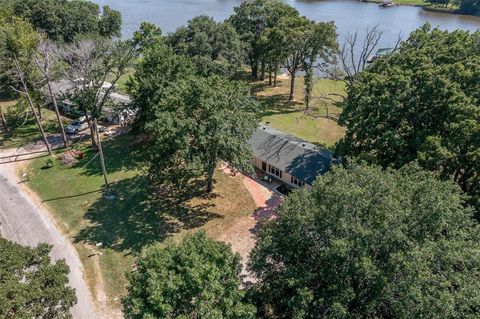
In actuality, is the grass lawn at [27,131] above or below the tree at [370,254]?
below

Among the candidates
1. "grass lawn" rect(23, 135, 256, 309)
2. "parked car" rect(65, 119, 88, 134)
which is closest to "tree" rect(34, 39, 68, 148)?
"parked car" rect(65, 119, 88, 134)

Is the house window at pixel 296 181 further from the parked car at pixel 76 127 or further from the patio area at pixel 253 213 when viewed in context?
the parked car at pixel 76 127

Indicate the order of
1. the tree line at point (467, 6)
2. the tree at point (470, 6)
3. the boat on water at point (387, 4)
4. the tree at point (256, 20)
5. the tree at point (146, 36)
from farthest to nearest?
the boat on water at point (387, 4), the tree line at point (467, 6), the tree at point (470, 6), the tree at point (256, 20), the tree at point (146, 36)

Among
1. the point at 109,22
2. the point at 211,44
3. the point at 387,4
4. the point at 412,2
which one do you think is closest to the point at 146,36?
the point at 211,44

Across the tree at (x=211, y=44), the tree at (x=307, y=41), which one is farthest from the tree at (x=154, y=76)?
the tree at (x=307, y=41)

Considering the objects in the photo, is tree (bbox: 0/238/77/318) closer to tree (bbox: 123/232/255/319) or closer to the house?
tree (bbox: 123/232/255/319)

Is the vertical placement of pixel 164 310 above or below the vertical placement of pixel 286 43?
below

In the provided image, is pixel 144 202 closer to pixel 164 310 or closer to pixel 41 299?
pixel 41 299

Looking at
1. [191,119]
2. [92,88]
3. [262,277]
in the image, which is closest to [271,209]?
[191,119]
